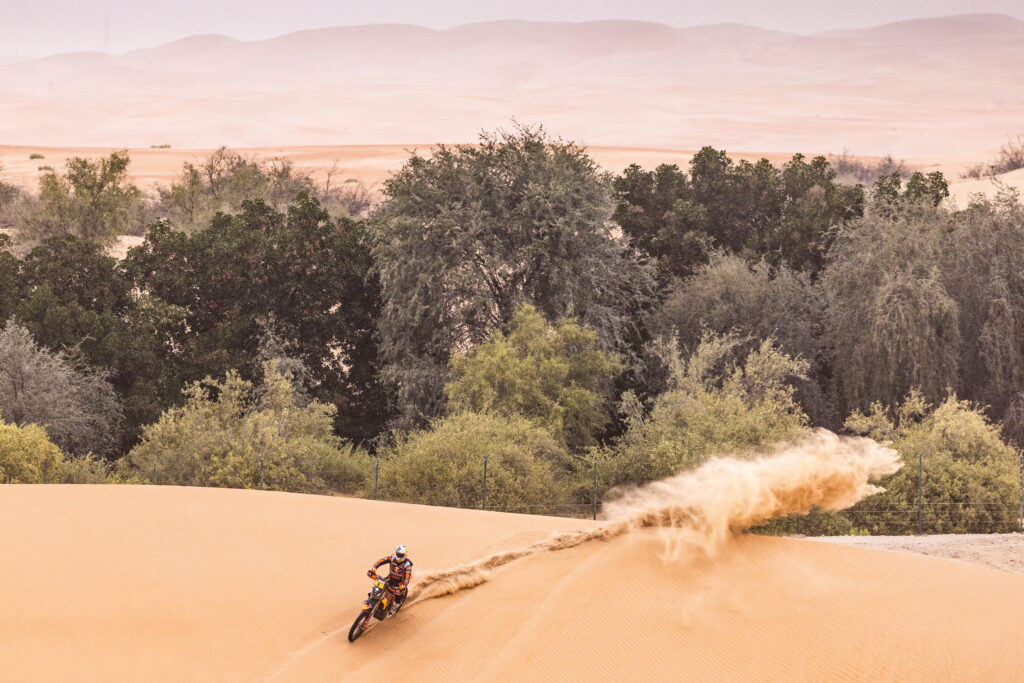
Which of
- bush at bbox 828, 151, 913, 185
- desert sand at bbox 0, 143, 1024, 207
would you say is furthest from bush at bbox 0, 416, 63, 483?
desert sand at bbox 0, 143, 1024, 207

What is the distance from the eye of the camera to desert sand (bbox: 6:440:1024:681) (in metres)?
13.4

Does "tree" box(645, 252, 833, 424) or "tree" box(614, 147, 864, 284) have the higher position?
"tree" box(614, 147, 864, 284)

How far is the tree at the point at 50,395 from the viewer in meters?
33.3

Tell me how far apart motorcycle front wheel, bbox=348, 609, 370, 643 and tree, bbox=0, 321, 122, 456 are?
20.9m

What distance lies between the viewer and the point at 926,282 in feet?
125

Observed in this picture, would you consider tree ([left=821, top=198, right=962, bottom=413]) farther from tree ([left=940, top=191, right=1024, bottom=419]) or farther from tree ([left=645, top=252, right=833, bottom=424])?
tree ([left=645, top=252, right=833, bottom=424])

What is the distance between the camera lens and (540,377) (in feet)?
117

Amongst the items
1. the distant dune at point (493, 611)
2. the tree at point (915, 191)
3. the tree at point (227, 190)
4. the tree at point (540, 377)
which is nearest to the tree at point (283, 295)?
the tree at point (540, 377)

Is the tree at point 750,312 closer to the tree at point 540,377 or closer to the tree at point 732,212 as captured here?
the tree at point 732,212

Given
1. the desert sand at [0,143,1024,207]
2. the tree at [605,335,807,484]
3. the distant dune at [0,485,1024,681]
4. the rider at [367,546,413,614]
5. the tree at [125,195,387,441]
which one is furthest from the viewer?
the desert sand at [0,143,1024,207]

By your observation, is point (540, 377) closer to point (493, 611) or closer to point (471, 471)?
point (471, 471)

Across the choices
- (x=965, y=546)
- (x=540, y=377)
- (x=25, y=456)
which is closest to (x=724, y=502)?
(x=965, y=546)

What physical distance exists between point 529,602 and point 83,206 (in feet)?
167

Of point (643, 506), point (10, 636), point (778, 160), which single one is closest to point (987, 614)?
point (643, 506)
